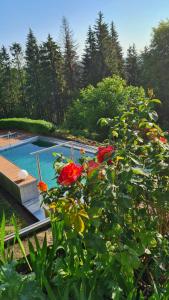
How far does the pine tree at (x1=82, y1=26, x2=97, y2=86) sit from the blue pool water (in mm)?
14113

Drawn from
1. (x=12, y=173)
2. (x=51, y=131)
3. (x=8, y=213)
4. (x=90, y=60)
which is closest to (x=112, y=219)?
(x=8, y=213)

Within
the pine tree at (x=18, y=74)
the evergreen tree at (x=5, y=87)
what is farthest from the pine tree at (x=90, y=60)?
the evergreen tree at (x=5, y=87)

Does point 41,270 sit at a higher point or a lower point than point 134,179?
lower

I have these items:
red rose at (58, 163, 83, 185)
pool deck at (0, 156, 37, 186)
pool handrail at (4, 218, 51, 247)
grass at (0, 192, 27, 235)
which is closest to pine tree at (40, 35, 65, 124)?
pool deck at (0, 156, 37, 186)

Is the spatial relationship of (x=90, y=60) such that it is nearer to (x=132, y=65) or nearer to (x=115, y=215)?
(x=132, y=65)

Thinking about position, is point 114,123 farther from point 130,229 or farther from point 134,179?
point 130,229

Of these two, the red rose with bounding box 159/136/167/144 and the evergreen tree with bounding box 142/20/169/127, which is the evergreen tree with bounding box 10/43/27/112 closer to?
the evergreen tree with bounding box 142/20/169/127

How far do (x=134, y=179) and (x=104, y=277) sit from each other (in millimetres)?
761

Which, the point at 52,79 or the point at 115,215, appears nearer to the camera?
the point at 115,215

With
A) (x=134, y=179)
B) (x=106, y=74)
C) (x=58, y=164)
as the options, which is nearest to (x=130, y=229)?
(x=134, y=179)

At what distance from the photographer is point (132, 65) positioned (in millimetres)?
27672

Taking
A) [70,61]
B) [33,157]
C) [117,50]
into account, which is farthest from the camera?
[117,50]

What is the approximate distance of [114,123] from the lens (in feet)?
7.66

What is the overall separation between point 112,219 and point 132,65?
1090 inches
